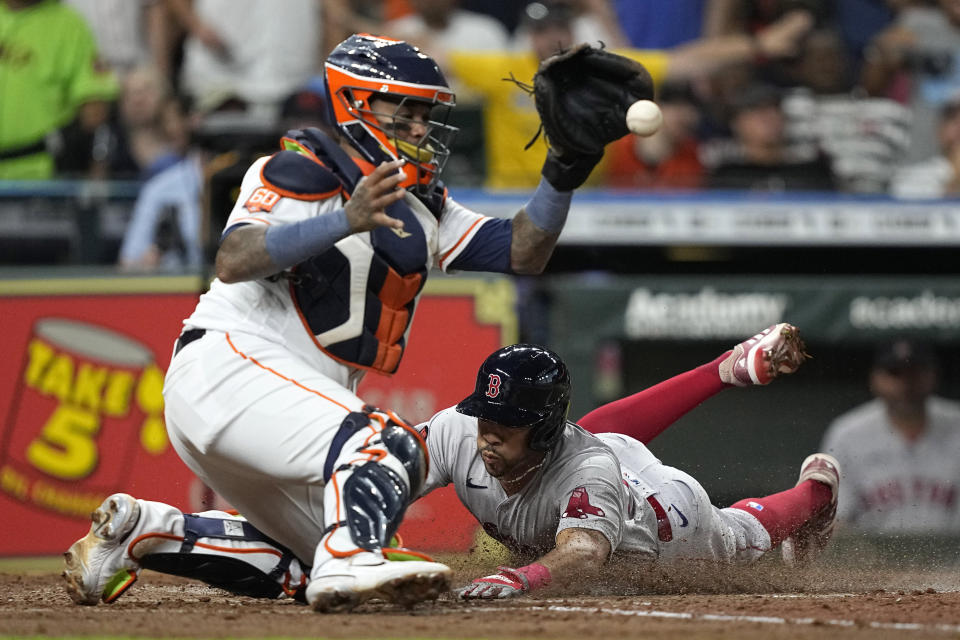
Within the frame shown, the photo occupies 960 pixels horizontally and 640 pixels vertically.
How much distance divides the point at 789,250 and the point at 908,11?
6.11 ft

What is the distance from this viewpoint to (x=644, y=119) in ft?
13.5

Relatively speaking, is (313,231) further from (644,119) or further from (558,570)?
(558,570)

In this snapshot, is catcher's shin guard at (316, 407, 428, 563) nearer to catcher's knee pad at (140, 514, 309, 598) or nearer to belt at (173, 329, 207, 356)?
belt at (173, 329, 207, 356)

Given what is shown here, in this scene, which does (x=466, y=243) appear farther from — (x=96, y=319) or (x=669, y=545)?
(x=96, y=319)

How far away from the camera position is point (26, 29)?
8344 mm

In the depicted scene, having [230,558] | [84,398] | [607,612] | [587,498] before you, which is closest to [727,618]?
[607,612]

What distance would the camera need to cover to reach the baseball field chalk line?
11.2 ft

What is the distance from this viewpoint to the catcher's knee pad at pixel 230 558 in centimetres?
426

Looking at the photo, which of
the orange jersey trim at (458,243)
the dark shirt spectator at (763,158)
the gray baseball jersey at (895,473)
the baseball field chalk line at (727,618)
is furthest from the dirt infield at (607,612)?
the dark shirt spectator at (763,158)

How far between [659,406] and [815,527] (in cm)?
84

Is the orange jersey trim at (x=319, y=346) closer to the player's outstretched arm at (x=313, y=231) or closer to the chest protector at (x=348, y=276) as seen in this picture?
the chest protector at (x=348, y=276)

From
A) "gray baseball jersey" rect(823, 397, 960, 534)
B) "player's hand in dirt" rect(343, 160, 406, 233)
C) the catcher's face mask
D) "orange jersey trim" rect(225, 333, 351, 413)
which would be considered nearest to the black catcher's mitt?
the catcher's face mask

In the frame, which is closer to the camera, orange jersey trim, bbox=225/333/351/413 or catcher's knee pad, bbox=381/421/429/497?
catcher's knee pad, bbox=381/421/429/497

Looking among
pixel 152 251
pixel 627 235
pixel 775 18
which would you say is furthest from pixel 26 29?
pixel 775 18
